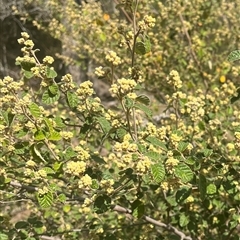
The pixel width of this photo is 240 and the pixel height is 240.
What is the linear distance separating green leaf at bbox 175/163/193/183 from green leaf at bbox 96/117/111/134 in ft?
0.98

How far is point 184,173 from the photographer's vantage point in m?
1.45

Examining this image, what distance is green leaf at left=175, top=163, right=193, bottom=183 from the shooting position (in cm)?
145

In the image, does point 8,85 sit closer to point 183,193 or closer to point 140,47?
point 140,47

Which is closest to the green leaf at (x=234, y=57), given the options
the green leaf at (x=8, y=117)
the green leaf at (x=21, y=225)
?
the green leaf at (x=8, y=117)

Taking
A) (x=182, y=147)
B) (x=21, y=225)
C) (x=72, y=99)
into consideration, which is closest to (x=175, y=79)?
(x=182, y=147)

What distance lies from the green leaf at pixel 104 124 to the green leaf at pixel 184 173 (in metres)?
0.30

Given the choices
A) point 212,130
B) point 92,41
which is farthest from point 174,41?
point 212,130

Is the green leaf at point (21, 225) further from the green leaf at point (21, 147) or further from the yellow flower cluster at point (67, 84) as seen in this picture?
the yellow flower cluster at point (67, 84)

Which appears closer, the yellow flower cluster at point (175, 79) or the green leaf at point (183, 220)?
the yellow flower cluster at point (175, 79)

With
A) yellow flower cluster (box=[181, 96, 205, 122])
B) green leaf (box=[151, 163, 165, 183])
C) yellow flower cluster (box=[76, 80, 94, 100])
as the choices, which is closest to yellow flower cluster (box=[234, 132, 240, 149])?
green leaf (box=[151, 163, 165, 183])

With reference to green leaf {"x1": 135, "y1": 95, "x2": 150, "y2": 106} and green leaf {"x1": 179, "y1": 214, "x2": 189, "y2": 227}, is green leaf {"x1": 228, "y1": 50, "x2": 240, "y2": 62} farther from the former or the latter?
green leaf {"x1": 179, "y1": 214, "x2": 189, "y2": 227}

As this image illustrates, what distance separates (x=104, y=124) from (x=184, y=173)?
1.17ft

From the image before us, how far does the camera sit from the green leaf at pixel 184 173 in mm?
1446

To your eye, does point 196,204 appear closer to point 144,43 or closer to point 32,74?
point 144,43
